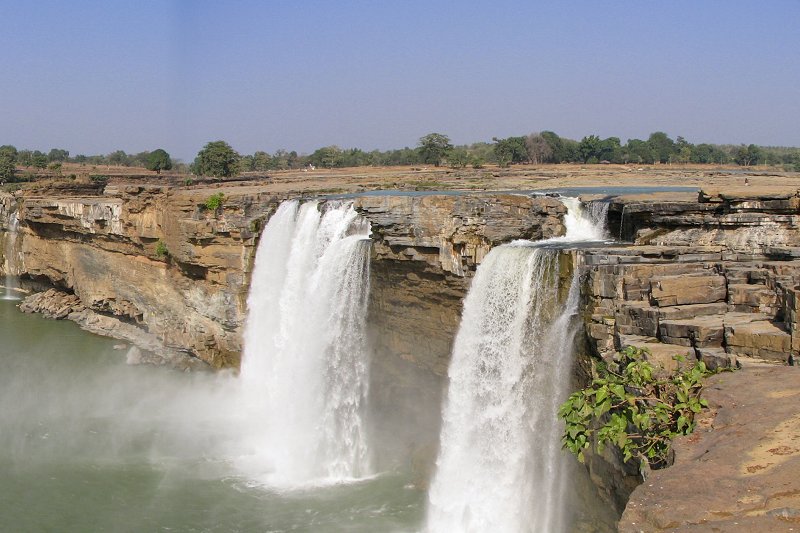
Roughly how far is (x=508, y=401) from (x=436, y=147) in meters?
36.2

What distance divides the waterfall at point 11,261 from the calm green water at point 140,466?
1015 cm

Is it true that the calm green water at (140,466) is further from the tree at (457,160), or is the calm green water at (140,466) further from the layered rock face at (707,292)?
the tree at (457,160)

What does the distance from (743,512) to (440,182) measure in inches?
1180

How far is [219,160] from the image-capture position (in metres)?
46.1

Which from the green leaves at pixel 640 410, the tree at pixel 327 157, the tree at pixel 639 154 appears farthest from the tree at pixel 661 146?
the green leaves at pixel 640 410

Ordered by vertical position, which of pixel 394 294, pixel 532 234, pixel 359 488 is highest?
pixel 532 234

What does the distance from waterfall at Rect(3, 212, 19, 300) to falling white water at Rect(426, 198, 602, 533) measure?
25496 millimetres

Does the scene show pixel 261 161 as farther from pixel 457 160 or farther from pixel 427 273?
pixel 427 273

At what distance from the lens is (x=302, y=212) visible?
64.3 ft

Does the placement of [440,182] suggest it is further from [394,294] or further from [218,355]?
[394,294]

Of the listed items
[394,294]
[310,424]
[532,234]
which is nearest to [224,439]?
[310,424]

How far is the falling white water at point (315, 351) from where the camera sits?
17.1 m

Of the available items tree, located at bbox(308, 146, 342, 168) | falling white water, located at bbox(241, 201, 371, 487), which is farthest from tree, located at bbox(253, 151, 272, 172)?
falling white water, located at bbox(241, 201, 371, 487)

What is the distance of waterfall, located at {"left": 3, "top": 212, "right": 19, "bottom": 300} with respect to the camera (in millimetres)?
32156
